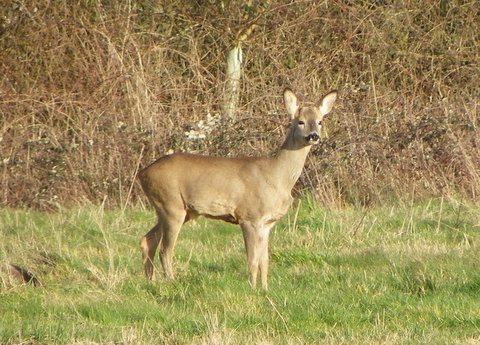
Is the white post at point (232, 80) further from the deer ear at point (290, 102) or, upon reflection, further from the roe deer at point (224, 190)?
the roe deer at point (224, 190)

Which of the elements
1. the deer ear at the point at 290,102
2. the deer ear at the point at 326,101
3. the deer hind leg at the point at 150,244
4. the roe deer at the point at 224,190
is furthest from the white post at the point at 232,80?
the deer hind leg at the point at 150,244

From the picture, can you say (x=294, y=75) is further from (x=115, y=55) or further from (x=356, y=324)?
(x=356, y=324)

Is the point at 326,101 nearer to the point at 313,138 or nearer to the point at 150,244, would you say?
the point at 313,138

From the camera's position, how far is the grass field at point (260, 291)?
6.94m

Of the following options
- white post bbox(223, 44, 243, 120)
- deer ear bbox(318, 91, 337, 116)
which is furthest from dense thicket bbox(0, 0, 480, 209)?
deer ear bbox(318, 91, 337, 116)

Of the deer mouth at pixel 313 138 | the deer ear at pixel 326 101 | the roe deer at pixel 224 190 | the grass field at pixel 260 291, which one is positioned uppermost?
the deer ear at pixel 326 101

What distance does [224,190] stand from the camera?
29.9ft

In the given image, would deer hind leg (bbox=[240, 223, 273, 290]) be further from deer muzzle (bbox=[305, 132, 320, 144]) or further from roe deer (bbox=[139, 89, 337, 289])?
deer muzzle (bbox=[305, 132, 320, 144])

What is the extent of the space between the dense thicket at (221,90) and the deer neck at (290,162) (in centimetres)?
309

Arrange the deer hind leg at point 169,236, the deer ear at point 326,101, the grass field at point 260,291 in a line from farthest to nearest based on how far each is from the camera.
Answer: the deer ear at point 326,101, the deer hind leg at point 169,236, the grass field at point 260,291

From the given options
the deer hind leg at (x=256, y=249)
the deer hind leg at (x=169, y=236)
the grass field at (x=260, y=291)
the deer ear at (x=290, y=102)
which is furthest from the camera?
the deer ear at (x=290, y=102)

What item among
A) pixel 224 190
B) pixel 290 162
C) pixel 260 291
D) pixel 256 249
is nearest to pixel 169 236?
pixel 224 190

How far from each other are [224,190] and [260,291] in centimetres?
135

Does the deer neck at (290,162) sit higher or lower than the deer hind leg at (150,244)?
higher
